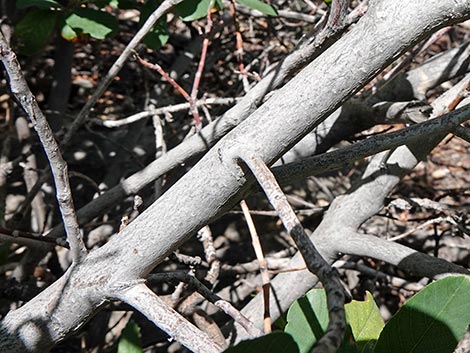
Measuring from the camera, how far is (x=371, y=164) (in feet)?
4.62

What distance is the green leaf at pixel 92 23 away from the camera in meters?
1.31

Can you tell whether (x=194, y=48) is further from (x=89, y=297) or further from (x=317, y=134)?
(x=89, y=297)

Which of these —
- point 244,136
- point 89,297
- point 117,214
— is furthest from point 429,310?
point 117,214

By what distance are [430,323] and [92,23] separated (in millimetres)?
936

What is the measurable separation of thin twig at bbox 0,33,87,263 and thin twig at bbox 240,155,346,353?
9.4 inches

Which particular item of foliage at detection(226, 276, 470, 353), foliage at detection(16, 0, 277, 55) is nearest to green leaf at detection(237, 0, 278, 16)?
foliage at detection(16, 0, 277, 55)

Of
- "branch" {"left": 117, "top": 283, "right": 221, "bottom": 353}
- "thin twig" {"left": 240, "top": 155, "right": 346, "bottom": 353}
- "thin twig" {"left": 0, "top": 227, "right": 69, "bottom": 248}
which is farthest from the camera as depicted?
"thin twig" {"left": 0, "top": 227, "right": 69, "bottom": 248}

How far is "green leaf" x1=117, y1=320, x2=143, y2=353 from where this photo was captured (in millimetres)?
818

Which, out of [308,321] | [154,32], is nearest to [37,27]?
[154,32]

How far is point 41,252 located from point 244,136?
681 millimetres

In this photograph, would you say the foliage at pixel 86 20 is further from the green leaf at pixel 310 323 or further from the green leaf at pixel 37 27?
the green leaf at pixel 310 323

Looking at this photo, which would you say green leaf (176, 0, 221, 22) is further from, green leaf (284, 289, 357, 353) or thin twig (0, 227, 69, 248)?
green leaf (284, 289, 357, 353)

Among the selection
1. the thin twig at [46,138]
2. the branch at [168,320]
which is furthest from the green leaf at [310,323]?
the thin twig at [46,138]

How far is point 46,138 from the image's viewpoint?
0.76m
